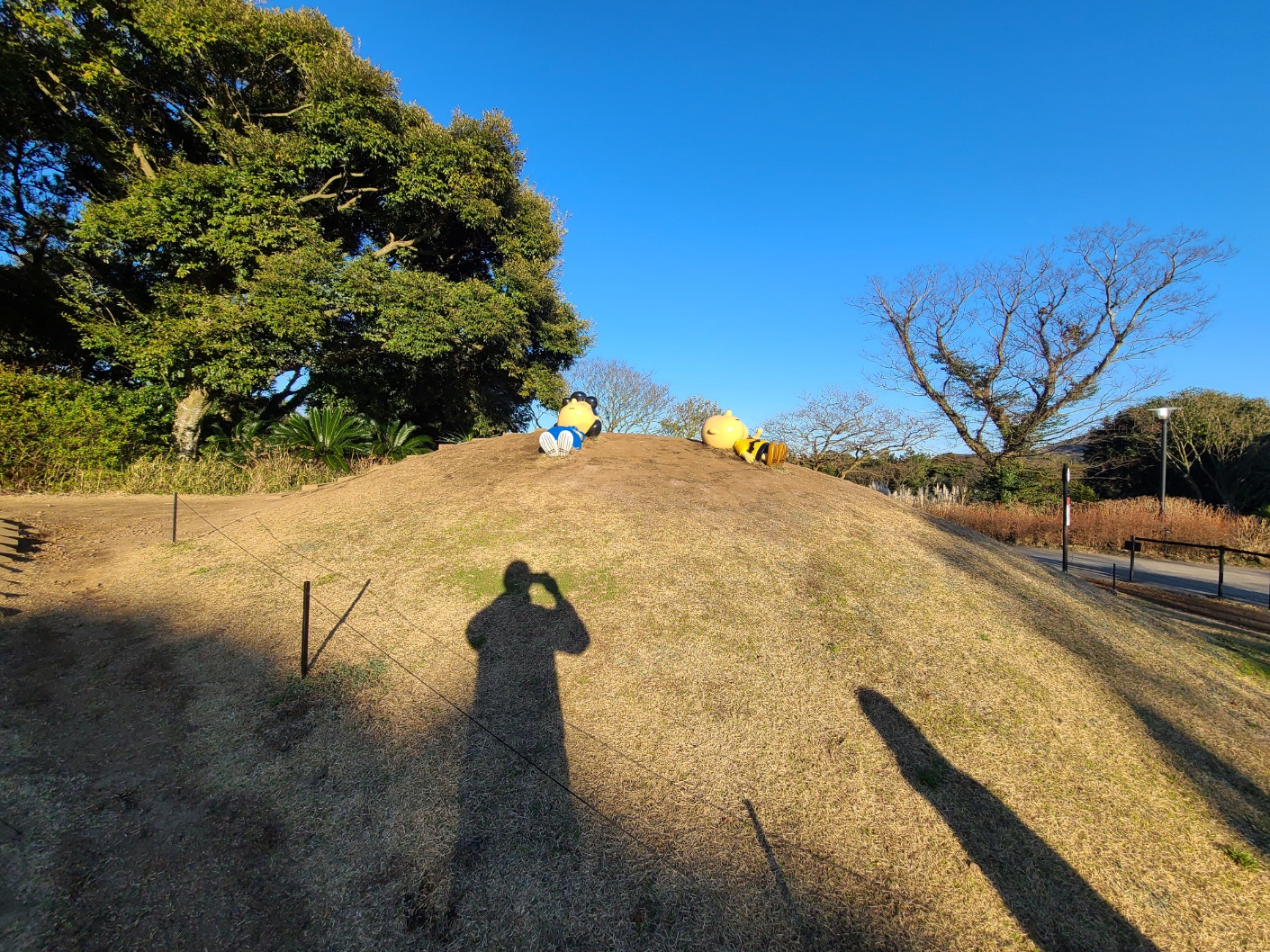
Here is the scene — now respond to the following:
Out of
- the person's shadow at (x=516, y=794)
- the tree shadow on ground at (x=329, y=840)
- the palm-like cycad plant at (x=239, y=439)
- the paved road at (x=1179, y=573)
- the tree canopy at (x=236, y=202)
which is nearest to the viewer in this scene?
the tree shadow on ground at (x=329, y=840)

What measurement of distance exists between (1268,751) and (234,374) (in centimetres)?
1420

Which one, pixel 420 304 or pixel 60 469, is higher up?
pixel 420 304

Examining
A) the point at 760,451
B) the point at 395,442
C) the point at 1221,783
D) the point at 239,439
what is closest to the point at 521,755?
the point at 1221,783

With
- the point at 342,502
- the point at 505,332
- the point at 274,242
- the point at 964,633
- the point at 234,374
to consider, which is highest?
the point at 274,242

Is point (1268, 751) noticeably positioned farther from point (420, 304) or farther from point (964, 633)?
point (420, 304)

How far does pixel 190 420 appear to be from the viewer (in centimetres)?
1107

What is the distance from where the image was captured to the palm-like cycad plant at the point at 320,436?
10375 millimetres

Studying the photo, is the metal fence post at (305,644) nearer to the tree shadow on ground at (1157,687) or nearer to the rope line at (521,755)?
the rope line at (521,755)

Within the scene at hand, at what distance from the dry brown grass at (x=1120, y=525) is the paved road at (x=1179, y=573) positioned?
0.81m

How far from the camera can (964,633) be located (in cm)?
450

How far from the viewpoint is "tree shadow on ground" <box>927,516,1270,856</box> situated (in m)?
3.16

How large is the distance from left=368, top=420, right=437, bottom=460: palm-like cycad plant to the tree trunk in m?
3.35

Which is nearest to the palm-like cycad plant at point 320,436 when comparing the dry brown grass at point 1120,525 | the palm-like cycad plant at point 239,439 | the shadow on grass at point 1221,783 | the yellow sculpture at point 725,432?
the palm-like cycad plant at point 239,439

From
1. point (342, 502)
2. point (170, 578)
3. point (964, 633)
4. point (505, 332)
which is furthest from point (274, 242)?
point (964, 633)
